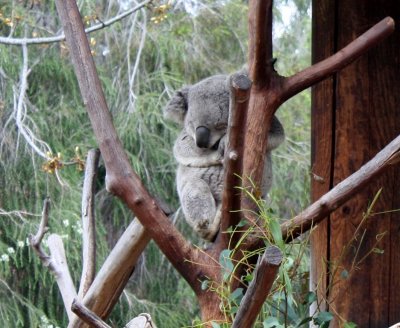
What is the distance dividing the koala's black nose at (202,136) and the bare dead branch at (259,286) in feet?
4.55

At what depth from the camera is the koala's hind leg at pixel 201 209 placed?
10.2 ft

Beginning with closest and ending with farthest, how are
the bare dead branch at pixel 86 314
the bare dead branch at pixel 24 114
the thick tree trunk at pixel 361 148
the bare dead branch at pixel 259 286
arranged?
the bare dead branch at pixel 259 286 → the bare dead branch at pixel 86 314 → the thick tree trunk at pixel 361 148 → the bare dead branch at pixel 24 114

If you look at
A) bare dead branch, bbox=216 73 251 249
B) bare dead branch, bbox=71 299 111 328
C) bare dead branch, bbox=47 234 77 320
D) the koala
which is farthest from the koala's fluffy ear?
bare dead branch, bbox=71 299 111 328

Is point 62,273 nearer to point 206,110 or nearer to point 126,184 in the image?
point 126,184

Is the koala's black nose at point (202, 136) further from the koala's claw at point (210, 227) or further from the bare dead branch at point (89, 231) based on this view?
the bare dead branch at point (89, 231)

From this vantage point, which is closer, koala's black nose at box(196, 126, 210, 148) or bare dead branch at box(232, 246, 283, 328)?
bare dead branch at box(232, 246, 283, 328)

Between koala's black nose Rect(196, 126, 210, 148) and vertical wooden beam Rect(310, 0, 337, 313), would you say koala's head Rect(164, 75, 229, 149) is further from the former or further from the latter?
vertical wooden beam Rect(310, 0, 337, 313)

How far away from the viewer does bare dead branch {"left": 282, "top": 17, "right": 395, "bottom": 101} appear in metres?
2.39

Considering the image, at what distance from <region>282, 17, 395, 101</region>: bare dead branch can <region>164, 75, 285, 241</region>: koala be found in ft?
2.31

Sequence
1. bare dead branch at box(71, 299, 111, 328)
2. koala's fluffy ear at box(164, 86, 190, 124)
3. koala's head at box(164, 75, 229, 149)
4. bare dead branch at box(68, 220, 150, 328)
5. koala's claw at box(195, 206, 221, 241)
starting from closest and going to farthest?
bare dead branch at box(71, 299, 111, 328) < bare dead branch at box(68, 220, 150, 328) < koala's claw at box(195, 206, 221, 241) < koala's head at box(164, 75, 229, 149) < koala's fluffy ear at box(164, 86, 190, 124)

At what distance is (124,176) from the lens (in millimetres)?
2346

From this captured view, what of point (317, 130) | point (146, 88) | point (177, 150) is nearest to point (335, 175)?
point (317, 130)

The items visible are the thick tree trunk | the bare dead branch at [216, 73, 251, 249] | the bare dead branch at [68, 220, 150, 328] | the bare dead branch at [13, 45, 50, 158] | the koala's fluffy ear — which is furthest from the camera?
the bare dead branch at [13, 45, 50, 158]

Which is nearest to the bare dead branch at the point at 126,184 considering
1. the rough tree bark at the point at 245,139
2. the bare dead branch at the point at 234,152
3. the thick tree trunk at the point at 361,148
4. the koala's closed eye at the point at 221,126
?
the rough tree bark at the point at 245,139
